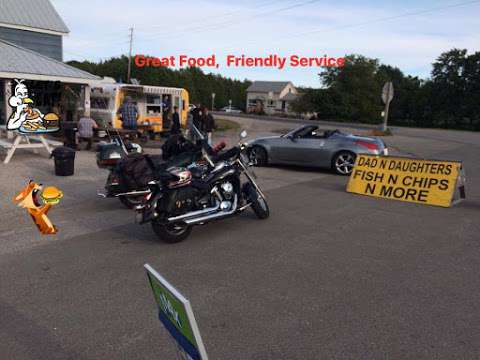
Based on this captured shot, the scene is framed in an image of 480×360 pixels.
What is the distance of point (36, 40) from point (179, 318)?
23543 millimetres

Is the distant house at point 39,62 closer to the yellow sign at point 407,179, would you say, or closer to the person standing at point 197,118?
the person standing at point 197,118

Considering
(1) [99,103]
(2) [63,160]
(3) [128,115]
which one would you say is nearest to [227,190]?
(2) [63,160]

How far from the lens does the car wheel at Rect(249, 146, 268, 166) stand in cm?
1345

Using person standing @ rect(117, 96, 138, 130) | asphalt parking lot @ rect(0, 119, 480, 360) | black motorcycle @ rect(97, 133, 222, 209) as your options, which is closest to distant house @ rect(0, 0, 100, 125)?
person standing @ rect(117, 96, 138, 130)

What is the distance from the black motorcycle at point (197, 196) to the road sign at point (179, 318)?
352cm

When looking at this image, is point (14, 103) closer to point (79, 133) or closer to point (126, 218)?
point (79, 133)

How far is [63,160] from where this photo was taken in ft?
33.8

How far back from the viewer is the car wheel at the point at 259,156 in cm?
1345

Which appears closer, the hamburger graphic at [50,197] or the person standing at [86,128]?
the hamburger graphic at [50,197]

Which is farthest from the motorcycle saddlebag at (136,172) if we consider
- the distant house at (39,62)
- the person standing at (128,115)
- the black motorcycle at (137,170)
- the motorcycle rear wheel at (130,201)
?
the distant house at (39,62)

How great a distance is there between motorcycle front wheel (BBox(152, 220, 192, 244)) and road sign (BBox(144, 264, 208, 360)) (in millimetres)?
3542

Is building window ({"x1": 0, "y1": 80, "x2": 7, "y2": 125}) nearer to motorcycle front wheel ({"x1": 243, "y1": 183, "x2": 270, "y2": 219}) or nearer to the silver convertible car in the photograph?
the silver convertible car

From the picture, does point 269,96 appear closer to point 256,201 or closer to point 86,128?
point 86,128

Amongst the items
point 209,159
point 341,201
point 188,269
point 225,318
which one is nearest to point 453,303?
point 225,318
